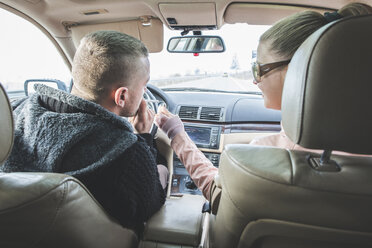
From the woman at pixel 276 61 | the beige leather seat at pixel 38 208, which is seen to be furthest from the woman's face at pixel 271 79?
the beige leather seat at pixel 38 208

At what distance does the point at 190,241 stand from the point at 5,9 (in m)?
2.65

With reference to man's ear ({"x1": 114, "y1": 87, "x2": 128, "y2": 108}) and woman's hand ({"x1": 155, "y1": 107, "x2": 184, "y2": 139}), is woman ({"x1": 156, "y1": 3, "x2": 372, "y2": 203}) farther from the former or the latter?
man's ear ({"x1": 114, "y1": 87, "x2": 128, "y2": 108})

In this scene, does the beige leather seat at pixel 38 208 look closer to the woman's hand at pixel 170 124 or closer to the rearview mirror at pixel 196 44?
the woman's hand at pixel 170 124

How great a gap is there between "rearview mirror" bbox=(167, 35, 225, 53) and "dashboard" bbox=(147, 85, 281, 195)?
2.06ft

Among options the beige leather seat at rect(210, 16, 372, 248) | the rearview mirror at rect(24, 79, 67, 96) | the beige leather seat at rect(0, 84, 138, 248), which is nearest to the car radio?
the rearview mirror at rect(24, 79, 67, 96)

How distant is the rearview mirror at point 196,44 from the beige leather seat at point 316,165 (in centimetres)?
212

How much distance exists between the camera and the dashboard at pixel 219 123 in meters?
3.40

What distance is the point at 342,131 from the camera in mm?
919

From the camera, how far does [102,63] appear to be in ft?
5.04

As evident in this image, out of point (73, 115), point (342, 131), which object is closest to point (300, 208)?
point (342, 131)

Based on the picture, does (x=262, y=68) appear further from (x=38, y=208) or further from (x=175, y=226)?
(x=38, y=208)

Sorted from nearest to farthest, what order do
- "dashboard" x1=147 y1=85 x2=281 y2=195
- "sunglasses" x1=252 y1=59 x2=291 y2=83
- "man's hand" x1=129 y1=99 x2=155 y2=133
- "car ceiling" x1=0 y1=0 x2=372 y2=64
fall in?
"sunglasses" x1=252 y1=59 x2=291 y2=83 → "man's hand" x1=129 y1=99 x2=155 y2=133 → "car ceiling" x1=0 y1=0 x2=372 y2=64 → "dashboard" x1=147 y1=85 x2=281 y2=195

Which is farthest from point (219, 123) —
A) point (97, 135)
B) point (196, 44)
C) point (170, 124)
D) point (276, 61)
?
point (97, 135)

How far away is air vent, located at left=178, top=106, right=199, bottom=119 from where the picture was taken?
141 inches
